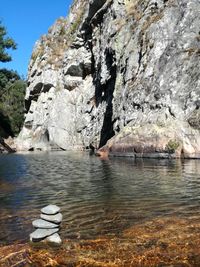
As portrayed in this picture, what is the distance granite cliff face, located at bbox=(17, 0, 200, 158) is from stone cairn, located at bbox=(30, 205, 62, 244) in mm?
27139

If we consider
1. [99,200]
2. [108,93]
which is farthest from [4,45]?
[99,200]

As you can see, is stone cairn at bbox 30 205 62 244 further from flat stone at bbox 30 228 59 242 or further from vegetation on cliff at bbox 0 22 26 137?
vegetation on cliff at bbox 0 22 26 137

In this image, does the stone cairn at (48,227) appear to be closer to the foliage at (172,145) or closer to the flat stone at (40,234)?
the flat stone at (40,234)

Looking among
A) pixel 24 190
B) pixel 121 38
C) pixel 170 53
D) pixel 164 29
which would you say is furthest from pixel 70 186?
pixel 121 38

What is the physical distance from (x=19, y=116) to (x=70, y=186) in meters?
90.0

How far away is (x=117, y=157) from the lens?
4194 cm

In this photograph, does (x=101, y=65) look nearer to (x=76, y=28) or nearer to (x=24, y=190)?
(x=76, y=28)

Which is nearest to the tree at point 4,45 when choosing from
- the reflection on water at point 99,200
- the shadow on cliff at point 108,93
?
the shadow on cliff at point 108,93

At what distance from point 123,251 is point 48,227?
7.62 feet

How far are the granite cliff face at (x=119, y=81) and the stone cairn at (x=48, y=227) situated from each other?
27139 mm

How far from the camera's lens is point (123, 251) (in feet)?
31.6

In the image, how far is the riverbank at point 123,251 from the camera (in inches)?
354

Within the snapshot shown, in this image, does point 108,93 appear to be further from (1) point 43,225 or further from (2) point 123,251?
(2) point 123,251

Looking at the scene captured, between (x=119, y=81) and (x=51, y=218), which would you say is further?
(x=119, y=81)
